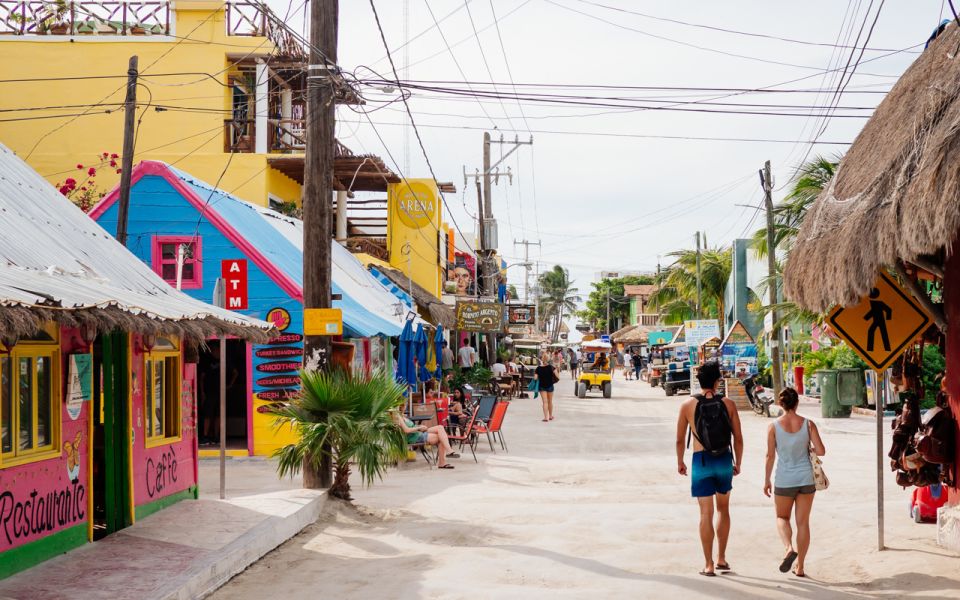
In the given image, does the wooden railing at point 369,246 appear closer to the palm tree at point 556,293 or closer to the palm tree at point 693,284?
the palm tree at point 693,284

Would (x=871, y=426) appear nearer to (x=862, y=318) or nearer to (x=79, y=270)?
(x=862, y=318)

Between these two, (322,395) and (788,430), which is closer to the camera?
(788,430)

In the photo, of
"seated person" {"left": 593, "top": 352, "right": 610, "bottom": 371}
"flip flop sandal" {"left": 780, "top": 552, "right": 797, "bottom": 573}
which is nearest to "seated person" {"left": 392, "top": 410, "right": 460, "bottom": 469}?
"flip flop sandal" {"left": 780, "top": 552, "right": 797, "bottom": 573}

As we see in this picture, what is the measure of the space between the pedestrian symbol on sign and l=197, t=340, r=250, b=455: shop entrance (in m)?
13.4

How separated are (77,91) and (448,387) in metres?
13.9

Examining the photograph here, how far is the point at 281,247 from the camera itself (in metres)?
20.1

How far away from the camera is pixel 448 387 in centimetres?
2881

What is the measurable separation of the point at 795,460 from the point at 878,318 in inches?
73.2

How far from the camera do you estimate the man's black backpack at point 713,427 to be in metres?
8.78

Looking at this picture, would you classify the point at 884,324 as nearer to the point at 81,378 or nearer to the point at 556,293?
the point at 81,378

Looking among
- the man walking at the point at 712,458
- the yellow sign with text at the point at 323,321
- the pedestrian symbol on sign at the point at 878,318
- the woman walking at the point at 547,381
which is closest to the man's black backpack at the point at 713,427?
the man walking at the point at 712,458

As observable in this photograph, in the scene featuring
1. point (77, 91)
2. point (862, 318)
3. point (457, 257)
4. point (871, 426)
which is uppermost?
point (77, 91)

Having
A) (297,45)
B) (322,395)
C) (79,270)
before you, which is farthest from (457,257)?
Answer: (79,270)

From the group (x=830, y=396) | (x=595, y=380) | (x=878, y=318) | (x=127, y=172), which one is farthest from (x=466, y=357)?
(x=878, y=318)
